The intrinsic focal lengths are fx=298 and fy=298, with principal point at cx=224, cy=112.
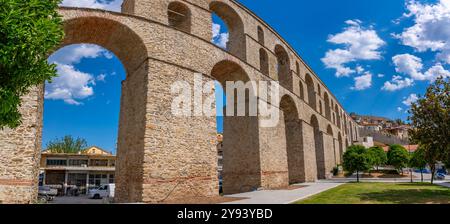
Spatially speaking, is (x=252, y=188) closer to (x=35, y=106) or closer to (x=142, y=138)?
(x=142, y=138)

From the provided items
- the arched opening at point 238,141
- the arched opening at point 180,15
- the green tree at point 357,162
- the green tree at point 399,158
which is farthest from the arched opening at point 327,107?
the arched opening at point 180,15

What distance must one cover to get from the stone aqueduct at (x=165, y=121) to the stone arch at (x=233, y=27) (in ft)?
0.25

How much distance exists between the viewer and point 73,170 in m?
38.4

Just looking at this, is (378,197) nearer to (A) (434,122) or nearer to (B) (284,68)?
(A) (434,122)

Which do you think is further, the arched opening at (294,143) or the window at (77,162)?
the window at (77,162)

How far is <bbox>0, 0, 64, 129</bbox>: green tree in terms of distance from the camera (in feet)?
21.6

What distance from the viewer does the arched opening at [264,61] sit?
966 inches

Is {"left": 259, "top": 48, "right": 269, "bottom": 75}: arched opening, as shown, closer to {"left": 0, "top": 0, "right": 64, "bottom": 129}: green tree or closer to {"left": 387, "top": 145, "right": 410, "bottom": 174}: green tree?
{"left": 0, "top": 0, "right": 64, "bottom": 129}: green tree

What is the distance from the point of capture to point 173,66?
15297 millimetres

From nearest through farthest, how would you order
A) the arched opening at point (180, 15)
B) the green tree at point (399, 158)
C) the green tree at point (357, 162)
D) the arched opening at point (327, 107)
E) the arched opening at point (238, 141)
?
the arched opening at point (180, 15) < the arched opening at point (238, 141) < the green tree at point (357, 162) < the green tree at point (399, 158) < the arched opening at point (327, 107)

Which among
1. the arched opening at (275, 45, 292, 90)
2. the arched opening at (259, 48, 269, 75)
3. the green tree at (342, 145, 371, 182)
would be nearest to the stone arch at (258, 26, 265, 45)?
the arched opening at (259, 48, 269, 75)

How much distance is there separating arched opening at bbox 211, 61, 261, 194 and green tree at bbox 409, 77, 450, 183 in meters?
9.33

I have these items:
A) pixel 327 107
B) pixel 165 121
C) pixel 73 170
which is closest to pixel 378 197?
pixel 165 121

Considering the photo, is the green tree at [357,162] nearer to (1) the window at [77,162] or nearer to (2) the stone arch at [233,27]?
(2) the stone arch at [233,27]
